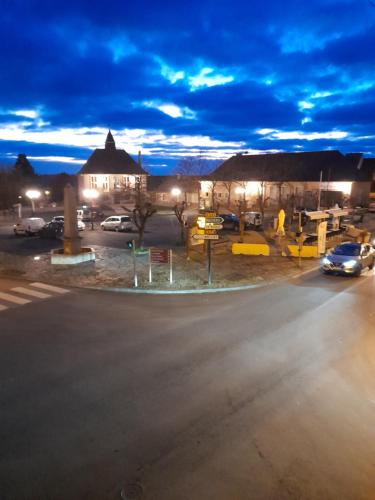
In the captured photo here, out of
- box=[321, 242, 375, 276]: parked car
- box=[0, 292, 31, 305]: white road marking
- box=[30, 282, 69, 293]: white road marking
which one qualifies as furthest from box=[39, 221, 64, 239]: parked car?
box=[321, 242, 375, 276]: parked car

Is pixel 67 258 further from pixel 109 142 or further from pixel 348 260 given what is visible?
pixel 109 142

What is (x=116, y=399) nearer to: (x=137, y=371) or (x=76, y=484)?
(x=137, y=371)

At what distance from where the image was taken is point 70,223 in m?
19.1

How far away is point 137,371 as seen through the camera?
7930mm

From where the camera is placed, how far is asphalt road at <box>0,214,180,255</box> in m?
24.7

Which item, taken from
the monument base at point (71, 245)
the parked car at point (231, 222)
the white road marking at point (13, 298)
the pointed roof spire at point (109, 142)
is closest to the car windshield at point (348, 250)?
the monument base at point (71, 245)

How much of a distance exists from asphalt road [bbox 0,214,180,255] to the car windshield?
1119 centimetres

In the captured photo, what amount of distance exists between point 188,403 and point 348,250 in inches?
532

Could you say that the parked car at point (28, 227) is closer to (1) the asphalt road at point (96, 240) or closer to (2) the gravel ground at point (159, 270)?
(1) the asphalt road at point (96, 240)

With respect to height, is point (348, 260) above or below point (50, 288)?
above

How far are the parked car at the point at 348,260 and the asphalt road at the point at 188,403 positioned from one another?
4812 millimetres

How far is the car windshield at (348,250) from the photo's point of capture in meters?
17.2

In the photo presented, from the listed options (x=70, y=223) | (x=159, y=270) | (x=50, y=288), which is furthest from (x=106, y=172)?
(x=50, y=288)

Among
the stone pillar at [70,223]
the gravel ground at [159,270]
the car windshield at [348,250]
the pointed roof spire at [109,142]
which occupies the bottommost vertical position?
the gravel ground at [159,270]
